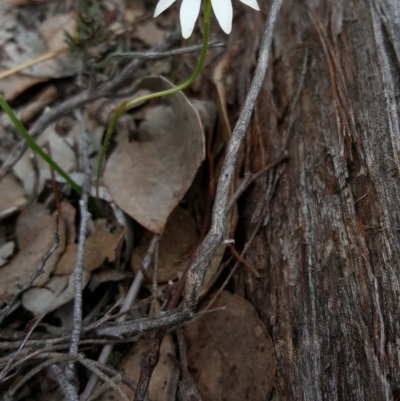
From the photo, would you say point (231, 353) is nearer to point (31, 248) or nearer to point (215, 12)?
point (31, 248)

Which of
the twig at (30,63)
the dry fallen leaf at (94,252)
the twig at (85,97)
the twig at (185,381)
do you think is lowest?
the twig at (185,381)

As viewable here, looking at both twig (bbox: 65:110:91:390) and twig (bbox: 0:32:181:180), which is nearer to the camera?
twig (bbox: 65:110:91:390)

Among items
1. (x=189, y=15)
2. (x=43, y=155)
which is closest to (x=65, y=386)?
(x=43, y=155)

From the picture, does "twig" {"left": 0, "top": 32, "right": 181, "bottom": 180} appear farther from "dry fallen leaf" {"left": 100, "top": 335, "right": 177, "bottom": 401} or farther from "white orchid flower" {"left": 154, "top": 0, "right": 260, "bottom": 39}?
"dry fallen leaf" {"left": 100, "top": 335, "right": 177, "bottom": 401}

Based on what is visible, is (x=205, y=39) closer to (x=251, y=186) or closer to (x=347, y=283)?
(x=251, y=186)

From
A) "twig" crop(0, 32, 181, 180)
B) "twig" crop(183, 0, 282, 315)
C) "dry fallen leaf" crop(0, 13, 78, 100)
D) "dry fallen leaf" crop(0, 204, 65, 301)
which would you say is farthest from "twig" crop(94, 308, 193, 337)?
"dry fallen leaf" crop(0, 13, 78, 100)

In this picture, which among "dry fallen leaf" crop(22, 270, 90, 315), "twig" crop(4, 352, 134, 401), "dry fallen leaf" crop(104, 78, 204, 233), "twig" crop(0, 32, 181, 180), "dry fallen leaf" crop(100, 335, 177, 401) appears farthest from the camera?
"twig" crop(0, 32, 181, 180)

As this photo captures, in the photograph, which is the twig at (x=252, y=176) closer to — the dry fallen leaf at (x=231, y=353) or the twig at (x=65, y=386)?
the dry fallen leaf at (x=231, y=353)

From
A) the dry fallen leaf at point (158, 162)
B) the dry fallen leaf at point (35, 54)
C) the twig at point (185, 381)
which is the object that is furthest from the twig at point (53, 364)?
the dry fallen leaf at point (35, 54)
